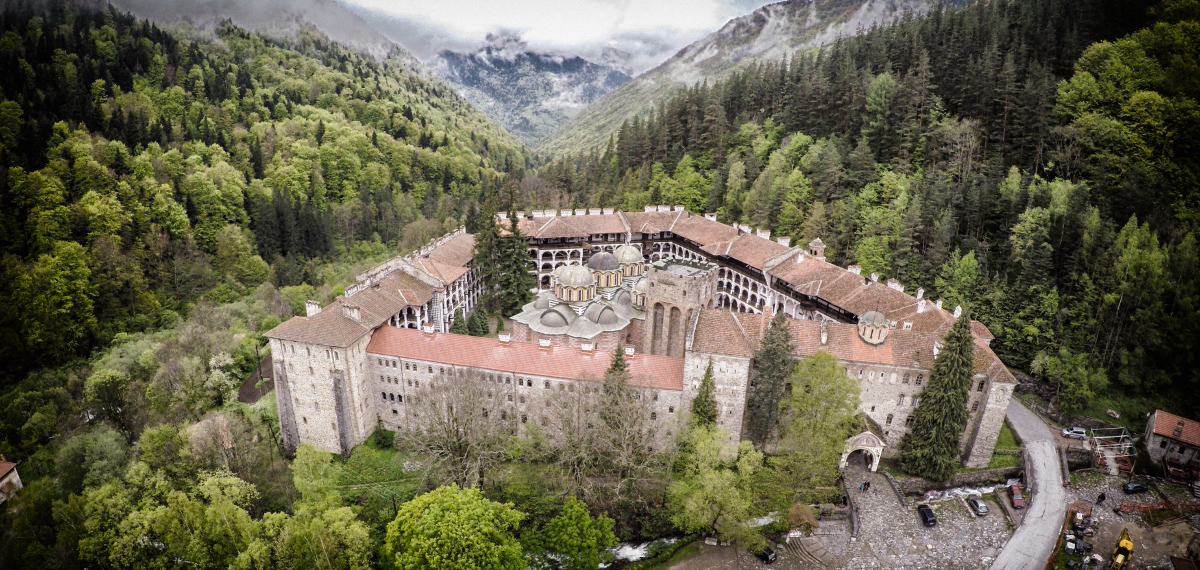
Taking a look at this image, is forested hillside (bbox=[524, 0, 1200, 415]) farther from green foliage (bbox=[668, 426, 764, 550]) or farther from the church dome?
green foliage (bbox=[668, 426, 764, 550])

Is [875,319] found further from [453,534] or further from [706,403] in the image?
[453,534]

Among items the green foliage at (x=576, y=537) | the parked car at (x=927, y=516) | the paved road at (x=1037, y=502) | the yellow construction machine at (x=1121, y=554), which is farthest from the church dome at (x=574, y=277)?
the yellow construction machine at (x=1121, y=554)

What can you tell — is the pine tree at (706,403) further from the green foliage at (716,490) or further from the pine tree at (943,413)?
the pine tree at (943,413)

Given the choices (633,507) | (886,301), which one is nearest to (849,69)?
(886,301)

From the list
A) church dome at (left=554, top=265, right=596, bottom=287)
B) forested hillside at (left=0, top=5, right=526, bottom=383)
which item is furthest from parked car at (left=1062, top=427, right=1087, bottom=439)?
forested hillside at (left=0, top=5, right=526, bottom=383)

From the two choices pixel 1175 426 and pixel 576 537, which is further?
pixel 1175 426

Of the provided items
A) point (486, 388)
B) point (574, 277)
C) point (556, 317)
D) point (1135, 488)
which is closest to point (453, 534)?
point (486, 388)
